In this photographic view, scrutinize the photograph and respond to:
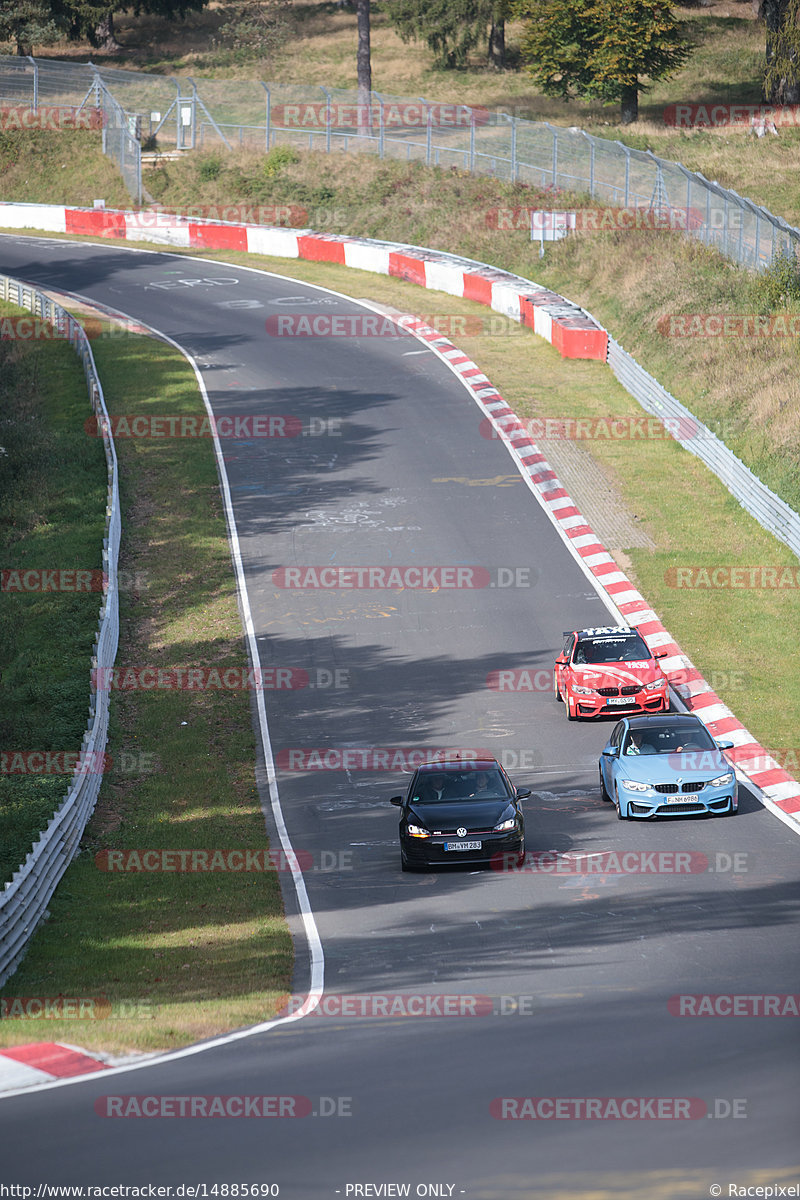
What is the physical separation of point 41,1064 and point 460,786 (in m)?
8.50

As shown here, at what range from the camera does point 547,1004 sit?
1256cm

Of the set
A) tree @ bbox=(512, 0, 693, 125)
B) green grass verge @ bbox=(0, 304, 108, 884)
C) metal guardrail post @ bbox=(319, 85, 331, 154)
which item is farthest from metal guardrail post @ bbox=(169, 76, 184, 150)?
green grass verge @ bbox=(0, 304, 108, 884)

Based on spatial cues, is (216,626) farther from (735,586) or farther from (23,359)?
(23,359)

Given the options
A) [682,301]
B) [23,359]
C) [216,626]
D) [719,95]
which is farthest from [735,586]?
[719,95]

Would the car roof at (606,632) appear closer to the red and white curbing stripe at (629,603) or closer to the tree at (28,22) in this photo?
the red and white curbing stripe at (629,603)

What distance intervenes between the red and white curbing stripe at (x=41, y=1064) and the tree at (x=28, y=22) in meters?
70.4

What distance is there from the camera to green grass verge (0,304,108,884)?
21.8m

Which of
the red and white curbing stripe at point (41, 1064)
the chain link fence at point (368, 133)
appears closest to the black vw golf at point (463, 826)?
the red and white curbing stripe at point (41, 1064)

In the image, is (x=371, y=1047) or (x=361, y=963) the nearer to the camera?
(x=371, y=1047)

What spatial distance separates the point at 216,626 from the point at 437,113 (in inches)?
1549

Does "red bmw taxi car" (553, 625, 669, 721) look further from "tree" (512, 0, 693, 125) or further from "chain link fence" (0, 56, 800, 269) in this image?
"tree" (512, 0, 693, 125)

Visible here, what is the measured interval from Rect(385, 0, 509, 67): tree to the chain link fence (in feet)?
25.1

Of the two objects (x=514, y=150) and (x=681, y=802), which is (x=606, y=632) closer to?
Result: (x=681, y=802)

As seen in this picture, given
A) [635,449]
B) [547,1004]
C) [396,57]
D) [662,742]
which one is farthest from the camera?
[396,57]
